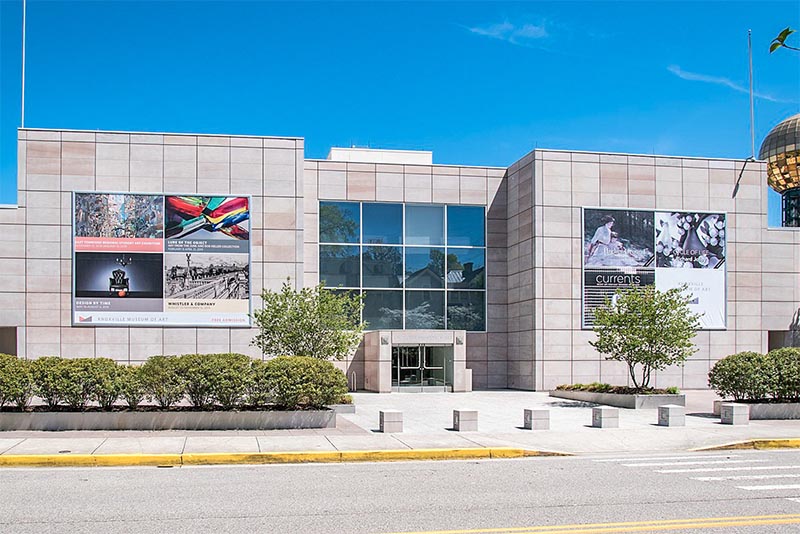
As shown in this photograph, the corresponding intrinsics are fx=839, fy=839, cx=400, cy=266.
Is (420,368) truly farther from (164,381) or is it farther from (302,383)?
(164,381)

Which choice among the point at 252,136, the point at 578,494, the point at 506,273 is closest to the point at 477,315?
the point at 506,273

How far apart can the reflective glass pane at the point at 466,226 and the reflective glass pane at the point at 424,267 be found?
985 mm

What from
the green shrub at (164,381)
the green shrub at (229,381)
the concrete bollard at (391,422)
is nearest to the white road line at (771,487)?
the concrete bollard at (391,422)

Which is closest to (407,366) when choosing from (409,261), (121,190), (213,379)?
(409,261)

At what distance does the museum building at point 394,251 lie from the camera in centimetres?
3488

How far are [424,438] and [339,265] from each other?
20.9 meters

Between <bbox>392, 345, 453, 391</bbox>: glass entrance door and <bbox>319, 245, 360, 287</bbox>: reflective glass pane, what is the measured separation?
4.10 metres

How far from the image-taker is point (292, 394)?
2067cm

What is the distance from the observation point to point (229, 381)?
20.2m

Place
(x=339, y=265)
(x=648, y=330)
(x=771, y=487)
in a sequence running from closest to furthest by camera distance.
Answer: (x=771, y=487)
(x=648, y=330)
(x=339, y=265)

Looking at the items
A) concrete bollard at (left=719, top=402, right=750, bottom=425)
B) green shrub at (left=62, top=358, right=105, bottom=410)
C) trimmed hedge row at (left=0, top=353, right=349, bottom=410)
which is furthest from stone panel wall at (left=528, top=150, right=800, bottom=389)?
green shrub at (left=62, top=358, right=105, bottom=410)

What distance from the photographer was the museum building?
34875mm

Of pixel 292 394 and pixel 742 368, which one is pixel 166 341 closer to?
pixel 292 394

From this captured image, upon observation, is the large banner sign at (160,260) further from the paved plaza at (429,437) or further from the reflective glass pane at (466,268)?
the paved plaza at (429,437)
